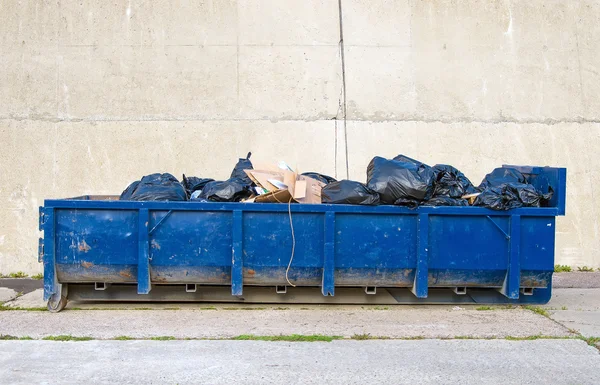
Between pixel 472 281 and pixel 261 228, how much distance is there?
219cm

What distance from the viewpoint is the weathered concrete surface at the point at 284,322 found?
6000 millimetres

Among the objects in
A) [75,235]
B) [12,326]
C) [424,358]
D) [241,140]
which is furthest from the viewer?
[241,140]

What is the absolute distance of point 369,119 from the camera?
30.4 ft

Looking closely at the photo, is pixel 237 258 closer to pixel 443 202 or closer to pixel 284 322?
pixel 284 322

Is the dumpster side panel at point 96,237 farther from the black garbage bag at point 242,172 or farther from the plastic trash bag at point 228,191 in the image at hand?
the black garbage bag at point 242,172

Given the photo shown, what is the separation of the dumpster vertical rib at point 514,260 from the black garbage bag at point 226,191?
8.75ft

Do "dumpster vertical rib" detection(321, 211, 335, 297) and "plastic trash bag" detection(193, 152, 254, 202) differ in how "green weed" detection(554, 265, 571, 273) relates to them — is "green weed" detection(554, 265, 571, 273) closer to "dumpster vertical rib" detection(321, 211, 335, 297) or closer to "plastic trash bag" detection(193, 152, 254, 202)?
"dumpster vertical rib" detection(321, 211, 335, 297)

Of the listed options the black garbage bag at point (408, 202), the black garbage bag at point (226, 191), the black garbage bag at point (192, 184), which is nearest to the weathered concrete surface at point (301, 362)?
the black garbage bag at point (408, 202)

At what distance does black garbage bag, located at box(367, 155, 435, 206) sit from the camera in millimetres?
6617

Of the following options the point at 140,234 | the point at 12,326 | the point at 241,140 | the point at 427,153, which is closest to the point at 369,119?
the point at 427,153

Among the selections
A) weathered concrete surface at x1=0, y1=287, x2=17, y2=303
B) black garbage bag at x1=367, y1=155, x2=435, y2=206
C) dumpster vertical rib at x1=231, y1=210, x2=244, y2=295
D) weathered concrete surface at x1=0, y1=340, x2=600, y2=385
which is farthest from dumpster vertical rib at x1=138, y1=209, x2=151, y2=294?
black garbage bag at x1=367, y1=155, x2=435, y2=206

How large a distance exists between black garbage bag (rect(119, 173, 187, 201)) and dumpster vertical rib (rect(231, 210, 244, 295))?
0.75 meters

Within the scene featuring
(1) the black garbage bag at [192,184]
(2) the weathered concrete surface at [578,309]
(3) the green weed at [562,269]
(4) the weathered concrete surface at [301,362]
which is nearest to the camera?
(4) the weathered concrete surface at [301,362]

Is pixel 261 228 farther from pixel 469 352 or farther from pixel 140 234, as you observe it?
pixel 469 352
